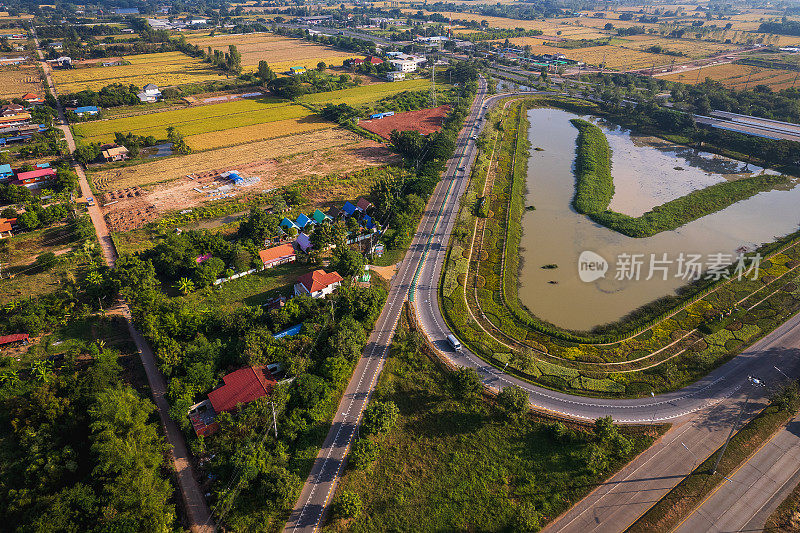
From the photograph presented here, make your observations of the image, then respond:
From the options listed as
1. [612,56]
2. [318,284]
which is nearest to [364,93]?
[318,284]

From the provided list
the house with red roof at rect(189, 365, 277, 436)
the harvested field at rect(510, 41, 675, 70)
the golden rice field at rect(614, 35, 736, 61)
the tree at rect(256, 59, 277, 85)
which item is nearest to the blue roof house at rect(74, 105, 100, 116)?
the tree at rect(256, 59, 277, 85)

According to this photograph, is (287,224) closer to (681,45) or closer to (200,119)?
(200,119)

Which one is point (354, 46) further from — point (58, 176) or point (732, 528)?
point (732, 528)

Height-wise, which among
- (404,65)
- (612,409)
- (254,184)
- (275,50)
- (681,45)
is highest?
(681,45)

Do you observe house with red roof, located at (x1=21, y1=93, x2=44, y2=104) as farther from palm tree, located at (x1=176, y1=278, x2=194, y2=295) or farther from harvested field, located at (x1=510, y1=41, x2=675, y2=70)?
harvested field, located at (x1=510, y1=41, x2=675, y2=70)

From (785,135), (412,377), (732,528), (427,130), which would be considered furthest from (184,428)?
(785,135)

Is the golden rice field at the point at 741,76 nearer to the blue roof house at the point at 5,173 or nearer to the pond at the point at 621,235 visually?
the pond at the point at 621,235

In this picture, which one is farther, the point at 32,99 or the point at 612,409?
the point at 32,99
